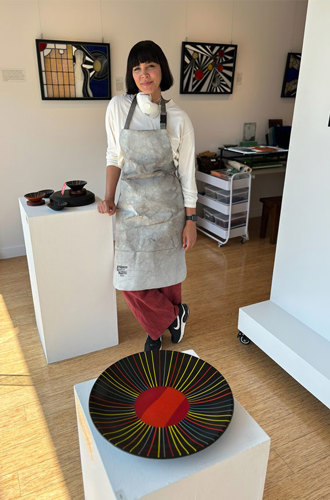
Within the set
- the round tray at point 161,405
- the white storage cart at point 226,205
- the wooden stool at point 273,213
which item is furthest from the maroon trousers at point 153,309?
the wooden stool at point 273,213

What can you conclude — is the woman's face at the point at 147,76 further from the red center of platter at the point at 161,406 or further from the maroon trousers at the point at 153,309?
the red center of platter at the point at 161,406

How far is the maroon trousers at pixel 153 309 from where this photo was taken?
2.09 meters

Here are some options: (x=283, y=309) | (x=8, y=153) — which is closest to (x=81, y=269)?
(x=283, y=309)

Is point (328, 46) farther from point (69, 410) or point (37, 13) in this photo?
point (37, 13)

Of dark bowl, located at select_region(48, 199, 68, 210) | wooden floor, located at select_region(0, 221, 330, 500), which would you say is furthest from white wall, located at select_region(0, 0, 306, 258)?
dark bowl, located at select_region(48, 199, 68, 210)

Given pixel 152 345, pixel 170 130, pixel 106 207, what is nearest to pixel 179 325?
pixel 152 345

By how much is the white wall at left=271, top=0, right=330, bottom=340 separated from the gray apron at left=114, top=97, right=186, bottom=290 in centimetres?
58

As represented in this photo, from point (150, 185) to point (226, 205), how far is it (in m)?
1.79

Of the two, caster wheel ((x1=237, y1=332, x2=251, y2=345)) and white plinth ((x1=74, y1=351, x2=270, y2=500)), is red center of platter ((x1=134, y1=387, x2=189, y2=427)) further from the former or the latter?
caster wheel ((x1=237, y1=332, x2=251, y2=345))

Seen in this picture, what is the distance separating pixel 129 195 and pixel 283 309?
1.07 meters

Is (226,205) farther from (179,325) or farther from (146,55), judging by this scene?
(146,55)

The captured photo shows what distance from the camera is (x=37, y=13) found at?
2.90 meters

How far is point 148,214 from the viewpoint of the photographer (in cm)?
191

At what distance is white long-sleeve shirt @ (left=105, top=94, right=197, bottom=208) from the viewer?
183 centimetres
